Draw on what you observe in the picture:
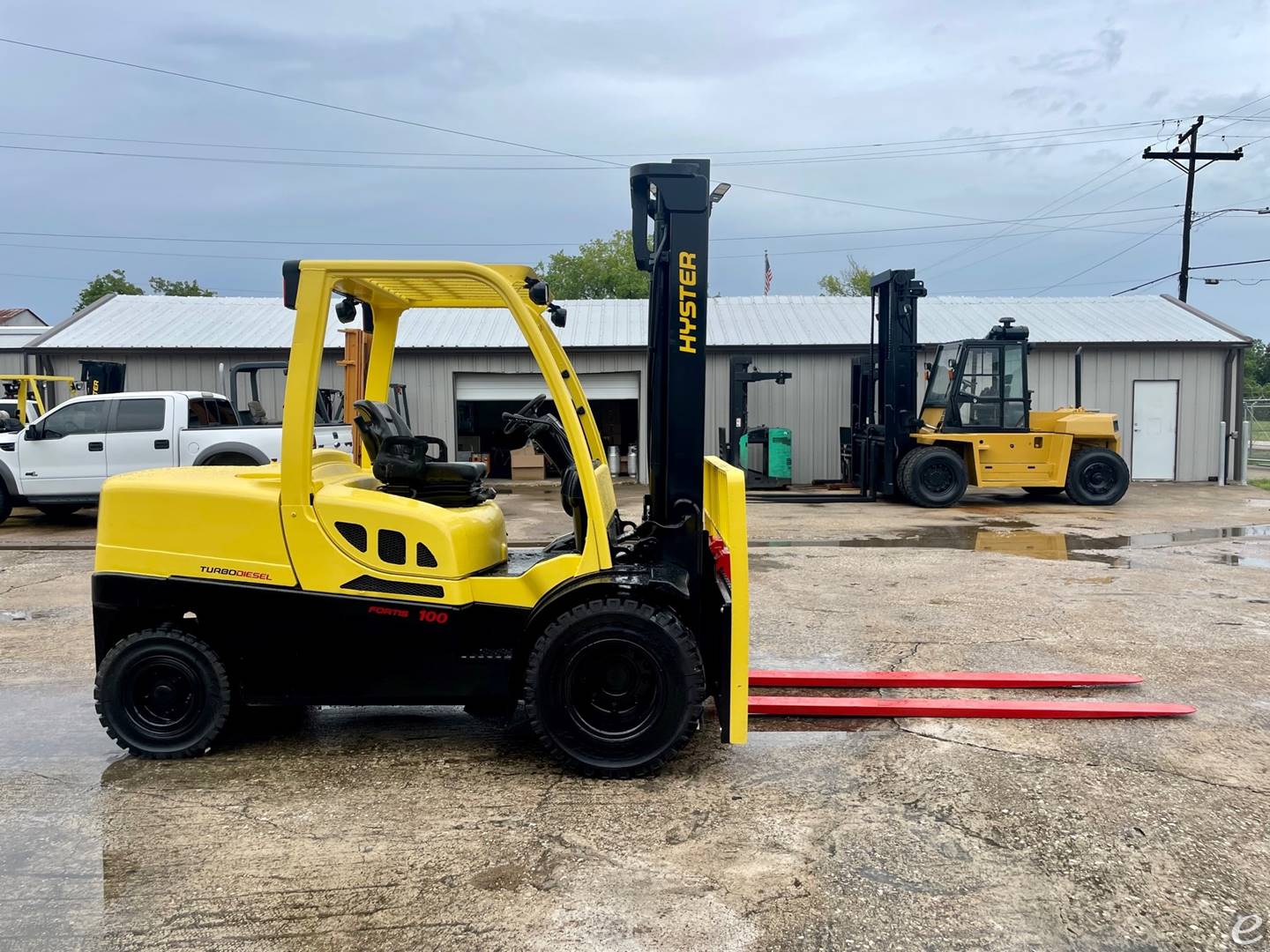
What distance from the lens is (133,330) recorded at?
20.5 meters

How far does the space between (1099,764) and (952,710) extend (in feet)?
2.79

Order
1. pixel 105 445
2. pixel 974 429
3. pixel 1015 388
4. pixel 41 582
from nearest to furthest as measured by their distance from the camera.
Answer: pixel 41 582, pixel 105 445, pixel 1015 388, pixel 974 429

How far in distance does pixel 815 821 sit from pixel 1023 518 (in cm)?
1188

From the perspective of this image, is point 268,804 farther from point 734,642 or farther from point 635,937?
point 734,642

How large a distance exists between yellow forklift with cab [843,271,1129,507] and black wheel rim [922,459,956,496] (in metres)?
0.02

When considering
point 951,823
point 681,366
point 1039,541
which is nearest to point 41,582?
point 681,366

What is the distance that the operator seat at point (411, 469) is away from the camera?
4.60 metres

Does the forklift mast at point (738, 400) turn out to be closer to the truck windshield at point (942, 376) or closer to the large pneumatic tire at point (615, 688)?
the truck windshield at point (942, 376)

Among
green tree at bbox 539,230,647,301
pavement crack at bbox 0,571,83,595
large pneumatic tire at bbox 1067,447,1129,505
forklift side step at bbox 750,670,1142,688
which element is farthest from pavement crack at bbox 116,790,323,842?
green tree at bbox 539,230,647,301

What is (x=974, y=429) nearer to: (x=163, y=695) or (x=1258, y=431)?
(x=163, y=695)

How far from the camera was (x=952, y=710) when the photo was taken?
526 cm

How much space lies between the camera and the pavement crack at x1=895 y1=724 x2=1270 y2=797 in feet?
14.1

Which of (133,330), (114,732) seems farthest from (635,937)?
(133,330)

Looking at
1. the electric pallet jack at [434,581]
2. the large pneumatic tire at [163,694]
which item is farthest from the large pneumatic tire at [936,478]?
the large pneumatic tire at [163,694]
